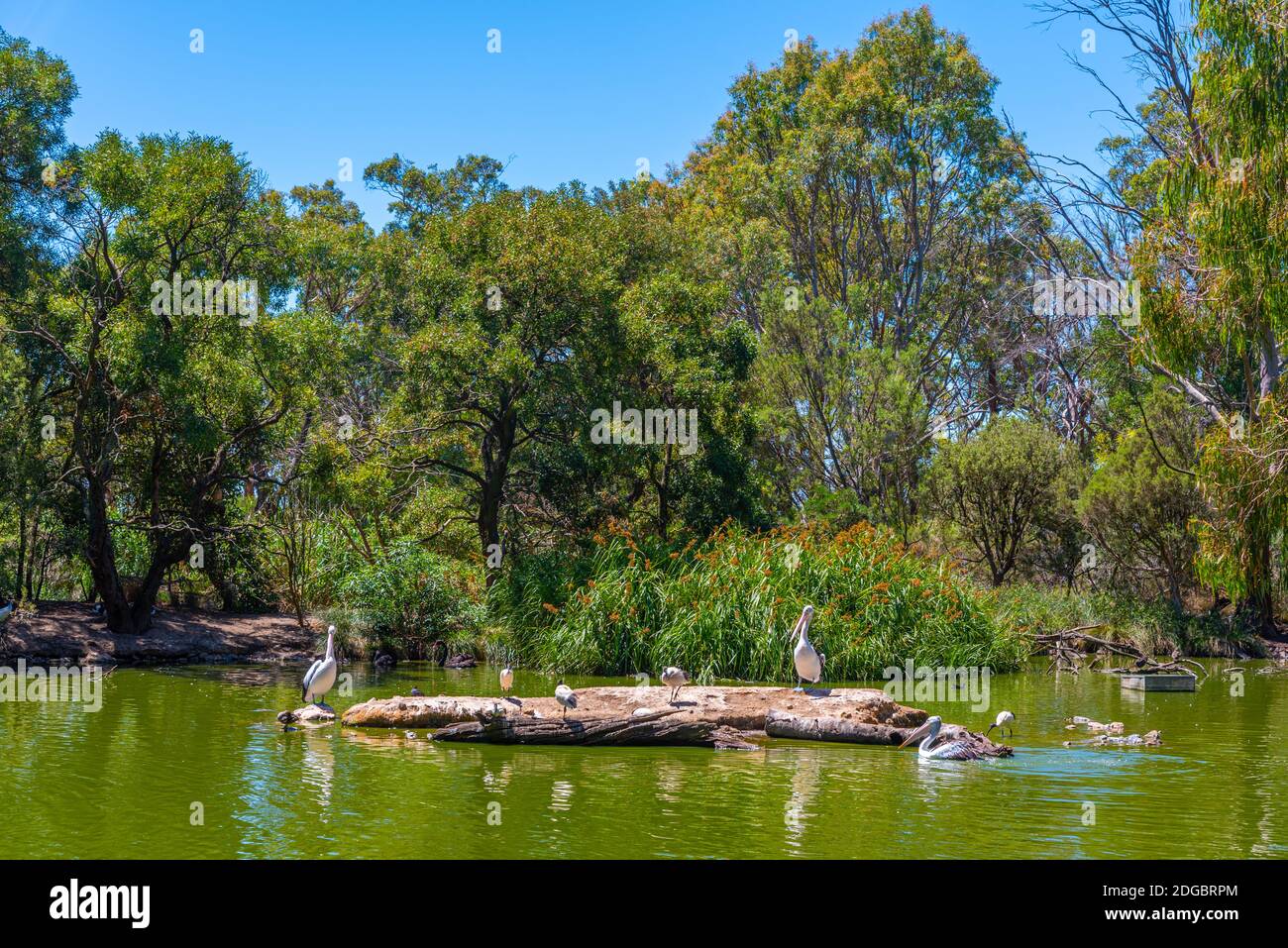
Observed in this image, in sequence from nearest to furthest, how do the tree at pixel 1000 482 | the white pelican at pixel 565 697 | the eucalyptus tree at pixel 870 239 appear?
the white pelican at pixel 565 697 < the tree at pixel 1000 482 < the eucalyptus tree at pixel 870 239

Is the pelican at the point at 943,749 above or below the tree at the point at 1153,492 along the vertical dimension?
below

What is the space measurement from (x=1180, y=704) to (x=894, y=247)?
2462 centimetres

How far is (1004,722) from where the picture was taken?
1357 cm

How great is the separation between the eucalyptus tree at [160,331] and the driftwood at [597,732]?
9.69 meters

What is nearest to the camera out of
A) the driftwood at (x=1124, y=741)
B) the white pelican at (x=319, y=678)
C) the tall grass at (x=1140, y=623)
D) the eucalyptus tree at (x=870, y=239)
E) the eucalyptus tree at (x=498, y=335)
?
the driftwood at (x=1124, y=741)

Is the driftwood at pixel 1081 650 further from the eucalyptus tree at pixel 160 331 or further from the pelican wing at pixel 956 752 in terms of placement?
the eucalyptus tree at pixel 160 331

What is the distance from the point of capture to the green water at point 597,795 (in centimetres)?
840

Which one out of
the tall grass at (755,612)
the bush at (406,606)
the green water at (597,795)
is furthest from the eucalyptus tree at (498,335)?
the green water at (597,795)

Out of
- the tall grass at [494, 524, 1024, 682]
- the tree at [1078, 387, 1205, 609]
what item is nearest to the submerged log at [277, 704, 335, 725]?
the tall grass at [494, 524, 1024, 682]

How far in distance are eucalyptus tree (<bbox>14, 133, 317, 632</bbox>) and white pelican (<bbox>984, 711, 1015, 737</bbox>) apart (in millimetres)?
13531

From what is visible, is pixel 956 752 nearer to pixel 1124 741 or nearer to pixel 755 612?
pixel 1124 741

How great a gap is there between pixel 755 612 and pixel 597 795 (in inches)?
362

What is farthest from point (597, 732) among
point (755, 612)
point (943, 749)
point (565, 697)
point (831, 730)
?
point (755, 612)

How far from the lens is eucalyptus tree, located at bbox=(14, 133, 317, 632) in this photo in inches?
776
